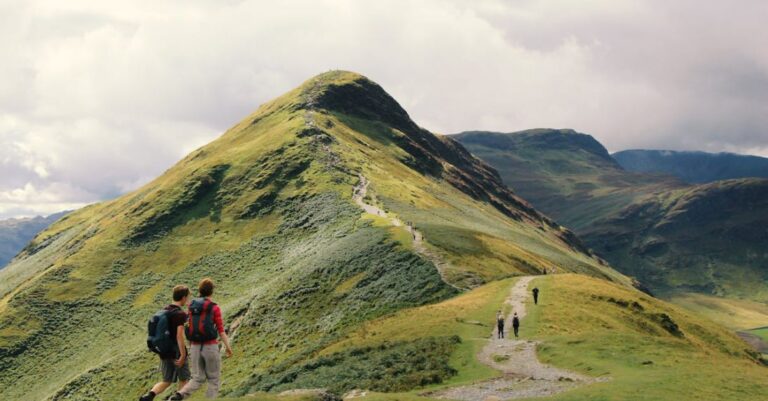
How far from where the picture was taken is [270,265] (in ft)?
354

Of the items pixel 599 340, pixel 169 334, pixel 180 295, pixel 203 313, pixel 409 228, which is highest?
pixel 409 228

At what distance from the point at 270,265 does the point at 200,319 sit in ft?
296

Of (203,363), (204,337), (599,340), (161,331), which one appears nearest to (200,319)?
(204,337)

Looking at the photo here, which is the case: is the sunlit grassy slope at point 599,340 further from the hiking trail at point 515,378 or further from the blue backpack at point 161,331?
the blue backpack at point 161,331

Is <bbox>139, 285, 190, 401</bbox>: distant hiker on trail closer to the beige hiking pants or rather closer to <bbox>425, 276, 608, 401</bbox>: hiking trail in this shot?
the beige hiking pants

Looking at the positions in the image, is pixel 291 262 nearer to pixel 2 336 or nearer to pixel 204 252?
pixel 204 252

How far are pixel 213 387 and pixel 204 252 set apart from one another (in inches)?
4421

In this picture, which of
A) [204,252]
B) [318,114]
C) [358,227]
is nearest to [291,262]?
[358,227]

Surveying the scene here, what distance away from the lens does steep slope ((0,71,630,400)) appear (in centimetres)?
6731

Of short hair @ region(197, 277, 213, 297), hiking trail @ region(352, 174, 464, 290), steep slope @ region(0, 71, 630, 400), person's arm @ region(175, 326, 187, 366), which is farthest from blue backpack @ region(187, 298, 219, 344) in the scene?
hiking trail @ region(352, 174, 464, 290)

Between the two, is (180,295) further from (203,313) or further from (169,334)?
(169,334)

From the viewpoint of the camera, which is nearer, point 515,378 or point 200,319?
point 200,319

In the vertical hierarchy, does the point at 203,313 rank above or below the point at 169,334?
above

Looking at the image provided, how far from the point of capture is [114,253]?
448 ft
